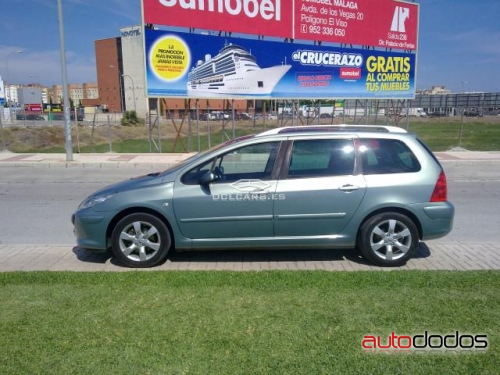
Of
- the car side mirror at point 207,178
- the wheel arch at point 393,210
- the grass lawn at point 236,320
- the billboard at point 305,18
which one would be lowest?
the grass lawn at point 236,320

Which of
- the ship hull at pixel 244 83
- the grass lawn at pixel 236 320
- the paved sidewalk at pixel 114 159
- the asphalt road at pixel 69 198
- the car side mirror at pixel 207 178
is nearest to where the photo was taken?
the grass lawn at pixel 236 320

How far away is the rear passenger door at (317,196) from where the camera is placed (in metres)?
4.86

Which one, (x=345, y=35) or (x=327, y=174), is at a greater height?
(x=345, y=35)

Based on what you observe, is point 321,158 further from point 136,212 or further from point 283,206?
point 136,212

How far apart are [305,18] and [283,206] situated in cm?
1434

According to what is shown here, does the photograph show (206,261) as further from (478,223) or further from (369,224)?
(478,223)

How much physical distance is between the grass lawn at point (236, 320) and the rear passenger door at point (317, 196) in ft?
2.10

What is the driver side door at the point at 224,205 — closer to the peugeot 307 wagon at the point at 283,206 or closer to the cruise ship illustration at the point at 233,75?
the peugeot 307 wagon at the point at 283,206

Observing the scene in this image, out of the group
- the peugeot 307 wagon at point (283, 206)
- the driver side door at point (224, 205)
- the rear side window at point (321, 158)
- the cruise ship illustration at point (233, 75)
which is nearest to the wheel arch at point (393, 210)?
the peugeot 307 wagon at point (283, 206)

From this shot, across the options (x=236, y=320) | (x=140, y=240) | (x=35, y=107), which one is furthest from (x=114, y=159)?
(x=35, y=107)

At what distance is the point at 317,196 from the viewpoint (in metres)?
4.86

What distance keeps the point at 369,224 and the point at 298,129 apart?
1.45 metres

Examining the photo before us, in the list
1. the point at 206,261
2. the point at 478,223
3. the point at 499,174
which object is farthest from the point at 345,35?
the point at 206,261

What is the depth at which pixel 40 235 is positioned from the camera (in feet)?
21.2
